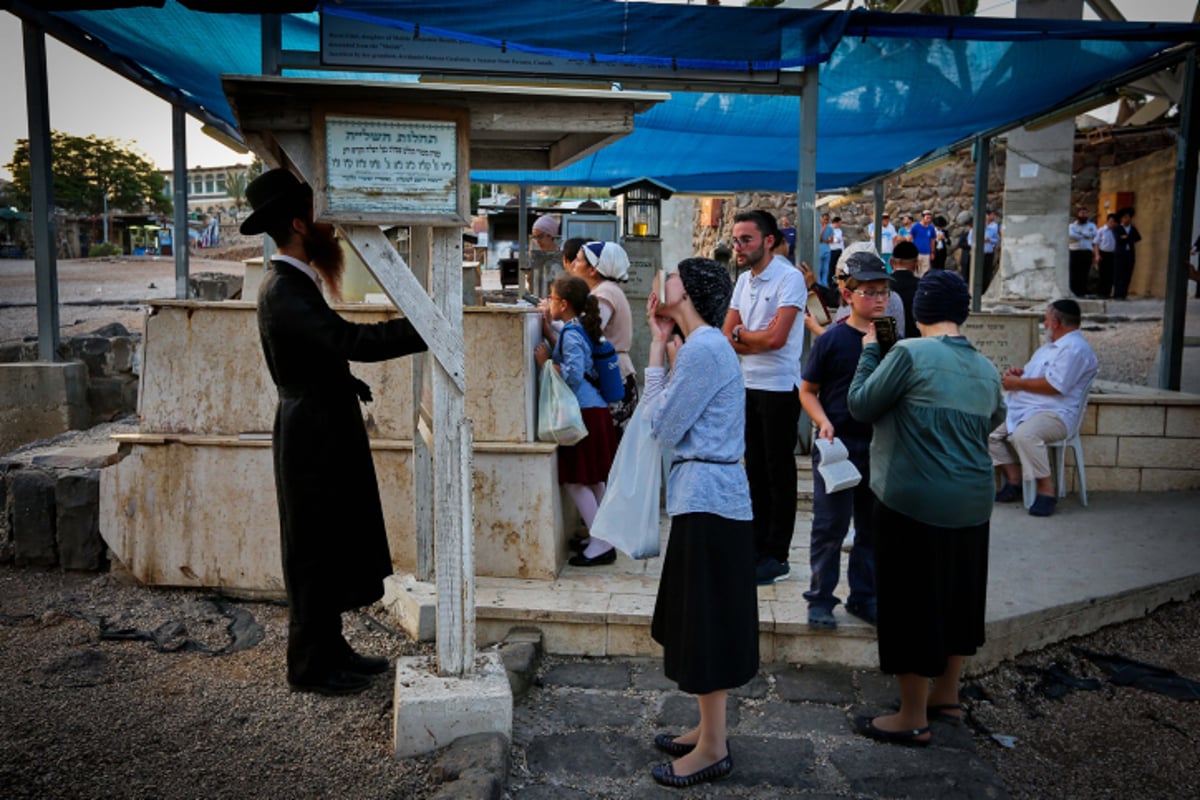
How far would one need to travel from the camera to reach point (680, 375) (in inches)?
125

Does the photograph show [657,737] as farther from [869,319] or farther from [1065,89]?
[1065,89]

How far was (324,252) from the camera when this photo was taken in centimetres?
383

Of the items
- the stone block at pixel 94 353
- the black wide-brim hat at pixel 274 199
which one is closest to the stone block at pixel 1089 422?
the black wide-brim hat at pixel 274 199

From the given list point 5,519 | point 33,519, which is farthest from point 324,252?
point 5,519

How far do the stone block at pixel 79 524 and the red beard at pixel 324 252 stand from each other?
8.17 feet

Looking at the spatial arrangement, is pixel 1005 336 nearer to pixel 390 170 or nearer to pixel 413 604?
pixel 413 604

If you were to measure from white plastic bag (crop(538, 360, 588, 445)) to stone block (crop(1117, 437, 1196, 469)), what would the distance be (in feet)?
13.8

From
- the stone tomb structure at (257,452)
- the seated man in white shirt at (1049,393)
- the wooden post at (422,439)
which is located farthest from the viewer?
the seated man in white shirt at (1049,393)

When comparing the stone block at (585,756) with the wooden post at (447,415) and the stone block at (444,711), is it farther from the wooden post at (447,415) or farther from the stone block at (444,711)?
the wooden post at (447,415)

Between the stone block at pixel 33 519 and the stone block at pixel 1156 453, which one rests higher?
the stone block at pixel 1156 453

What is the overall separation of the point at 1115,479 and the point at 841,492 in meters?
3.62

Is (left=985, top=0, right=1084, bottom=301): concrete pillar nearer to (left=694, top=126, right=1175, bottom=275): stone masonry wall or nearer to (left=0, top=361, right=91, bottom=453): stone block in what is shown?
(left=694, top=126, right=1175, bottom=275): stone masonry wall

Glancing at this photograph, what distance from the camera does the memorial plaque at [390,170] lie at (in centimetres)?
329

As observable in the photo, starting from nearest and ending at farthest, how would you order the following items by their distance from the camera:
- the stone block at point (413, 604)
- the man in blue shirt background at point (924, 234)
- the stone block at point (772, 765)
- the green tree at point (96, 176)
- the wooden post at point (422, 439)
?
the stone block at point (772, 765)
the wooden post at point (422, 439)
the stone block at point (413, 604)
the man in blue shirt background at point (924, 234)
the green tree at point (96, 176)
